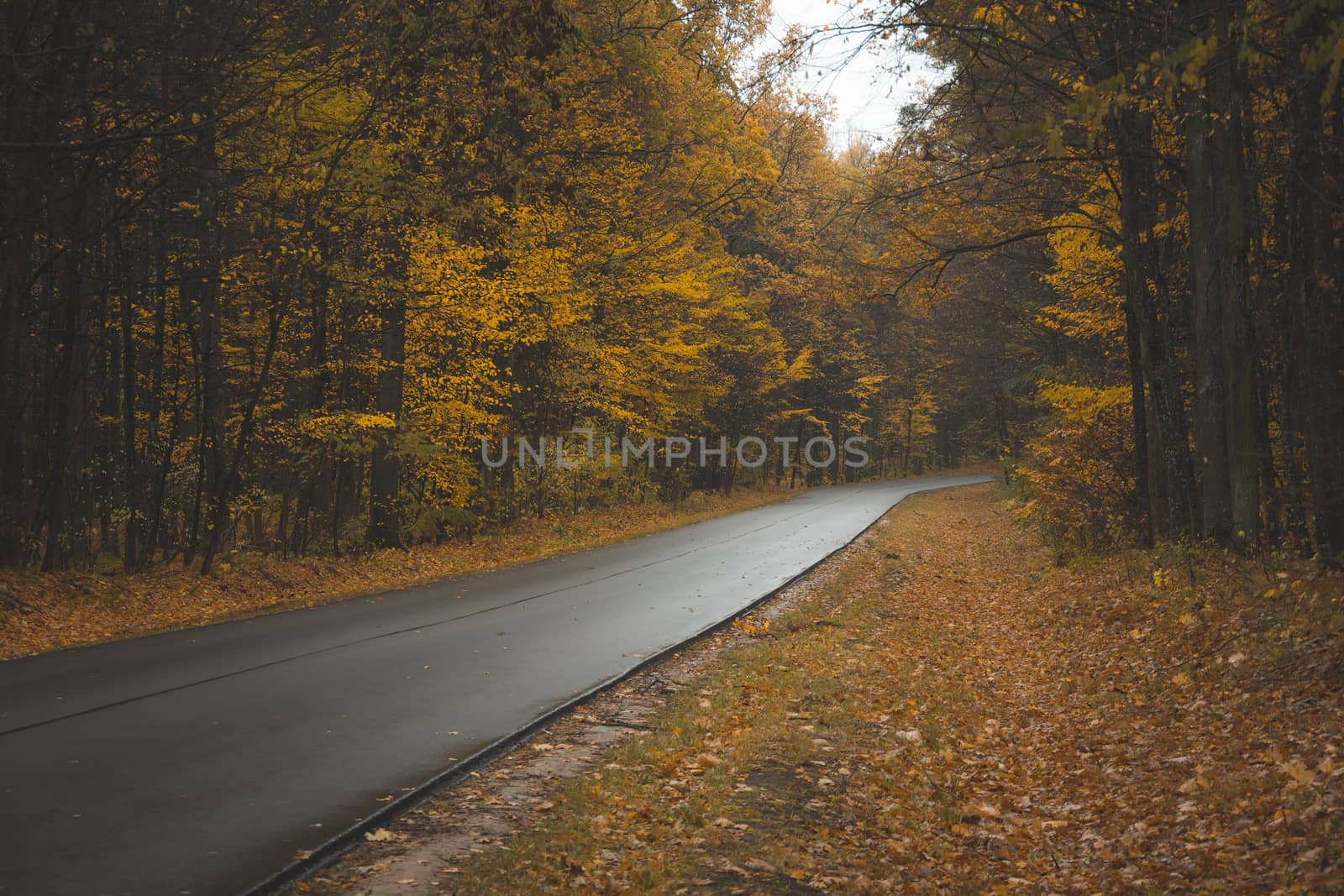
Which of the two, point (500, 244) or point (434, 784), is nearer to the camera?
point (434, 784)

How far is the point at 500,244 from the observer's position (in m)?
20.5

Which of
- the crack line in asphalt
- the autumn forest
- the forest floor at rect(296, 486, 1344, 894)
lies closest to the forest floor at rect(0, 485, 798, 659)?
the autumn forest

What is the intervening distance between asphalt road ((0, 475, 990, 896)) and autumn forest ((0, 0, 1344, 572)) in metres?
4.92

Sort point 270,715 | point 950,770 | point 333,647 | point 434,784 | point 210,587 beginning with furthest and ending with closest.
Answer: point 210,587, point 333,647, point 270,715, point 950,770, point 434,784

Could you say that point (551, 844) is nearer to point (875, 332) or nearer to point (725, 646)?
point (725, 646)

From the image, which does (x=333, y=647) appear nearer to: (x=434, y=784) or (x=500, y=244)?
(x=434, y=784)

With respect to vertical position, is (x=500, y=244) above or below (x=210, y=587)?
above

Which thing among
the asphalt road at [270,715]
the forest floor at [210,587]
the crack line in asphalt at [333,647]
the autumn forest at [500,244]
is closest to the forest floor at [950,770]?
the asphalt road at [270,715]

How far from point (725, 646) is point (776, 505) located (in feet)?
83.2

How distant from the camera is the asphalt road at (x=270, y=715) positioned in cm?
527

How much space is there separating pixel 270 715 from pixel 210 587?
791 cm

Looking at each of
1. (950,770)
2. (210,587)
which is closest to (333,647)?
(210,587)

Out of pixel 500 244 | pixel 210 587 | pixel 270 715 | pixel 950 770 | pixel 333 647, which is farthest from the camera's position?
pixel 500 244

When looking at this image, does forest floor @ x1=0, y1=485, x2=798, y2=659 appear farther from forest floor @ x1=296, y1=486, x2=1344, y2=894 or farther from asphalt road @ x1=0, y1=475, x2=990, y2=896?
forest floor @ x1=296, y1=486, x2=1344, y2=894
